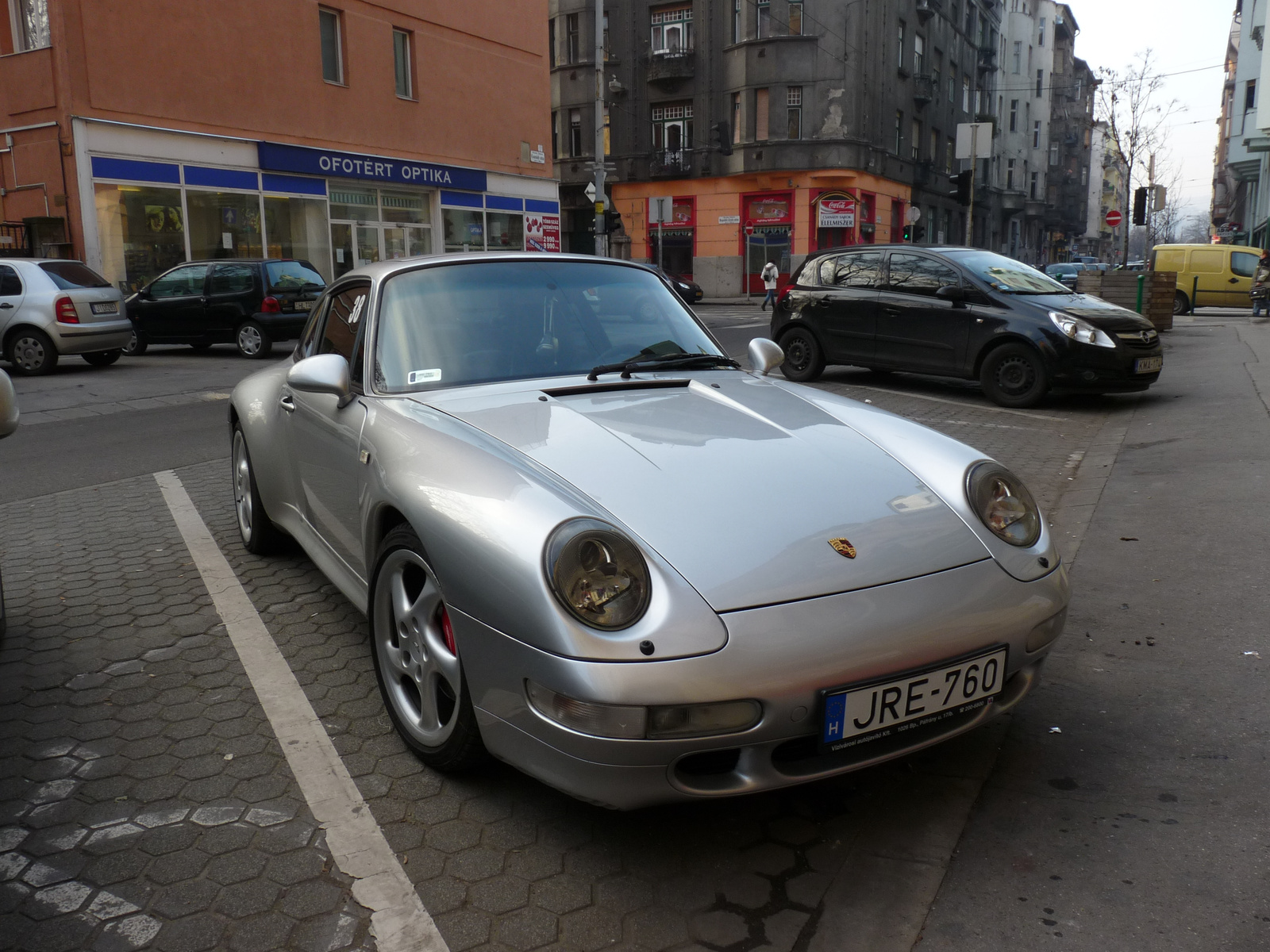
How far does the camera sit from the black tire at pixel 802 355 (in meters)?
11.9

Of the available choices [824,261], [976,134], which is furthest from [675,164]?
[824,261]

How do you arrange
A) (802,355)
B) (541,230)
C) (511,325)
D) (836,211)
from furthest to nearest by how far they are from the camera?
(836,211), (541,230), (802,355), (511,325)

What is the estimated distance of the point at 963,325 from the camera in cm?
1028

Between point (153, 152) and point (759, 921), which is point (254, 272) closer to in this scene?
point (153, 152)

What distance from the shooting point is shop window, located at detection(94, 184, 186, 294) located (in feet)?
64.6

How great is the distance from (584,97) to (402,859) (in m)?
42.1

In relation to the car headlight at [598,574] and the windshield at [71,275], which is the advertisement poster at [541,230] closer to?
the windshield at [71,275]

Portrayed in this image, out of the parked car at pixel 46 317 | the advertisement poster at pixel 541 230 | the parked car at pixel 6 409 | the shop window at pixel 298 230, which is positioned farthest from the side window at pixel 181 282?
the advertisement poster at pixel 541 230

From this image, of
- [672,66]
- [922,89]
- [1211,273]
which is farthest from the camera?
[922,89]

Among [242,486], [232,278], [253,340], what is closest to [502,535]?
[242,486]

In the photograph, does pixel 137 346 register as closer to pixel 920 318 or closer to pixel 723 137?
pixel 920 318

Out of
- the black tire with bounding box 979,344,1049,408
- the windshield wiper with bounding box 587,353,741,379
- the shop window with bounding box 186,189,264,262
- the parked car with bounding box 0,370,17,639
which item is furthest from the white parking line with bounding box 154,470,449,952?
the shop window with bounding box 186,189,264,262

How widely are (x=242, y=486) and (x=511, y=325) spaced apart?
2183mm

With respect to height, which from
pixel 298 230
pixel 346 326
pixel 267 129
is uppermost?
pixel 267 129
